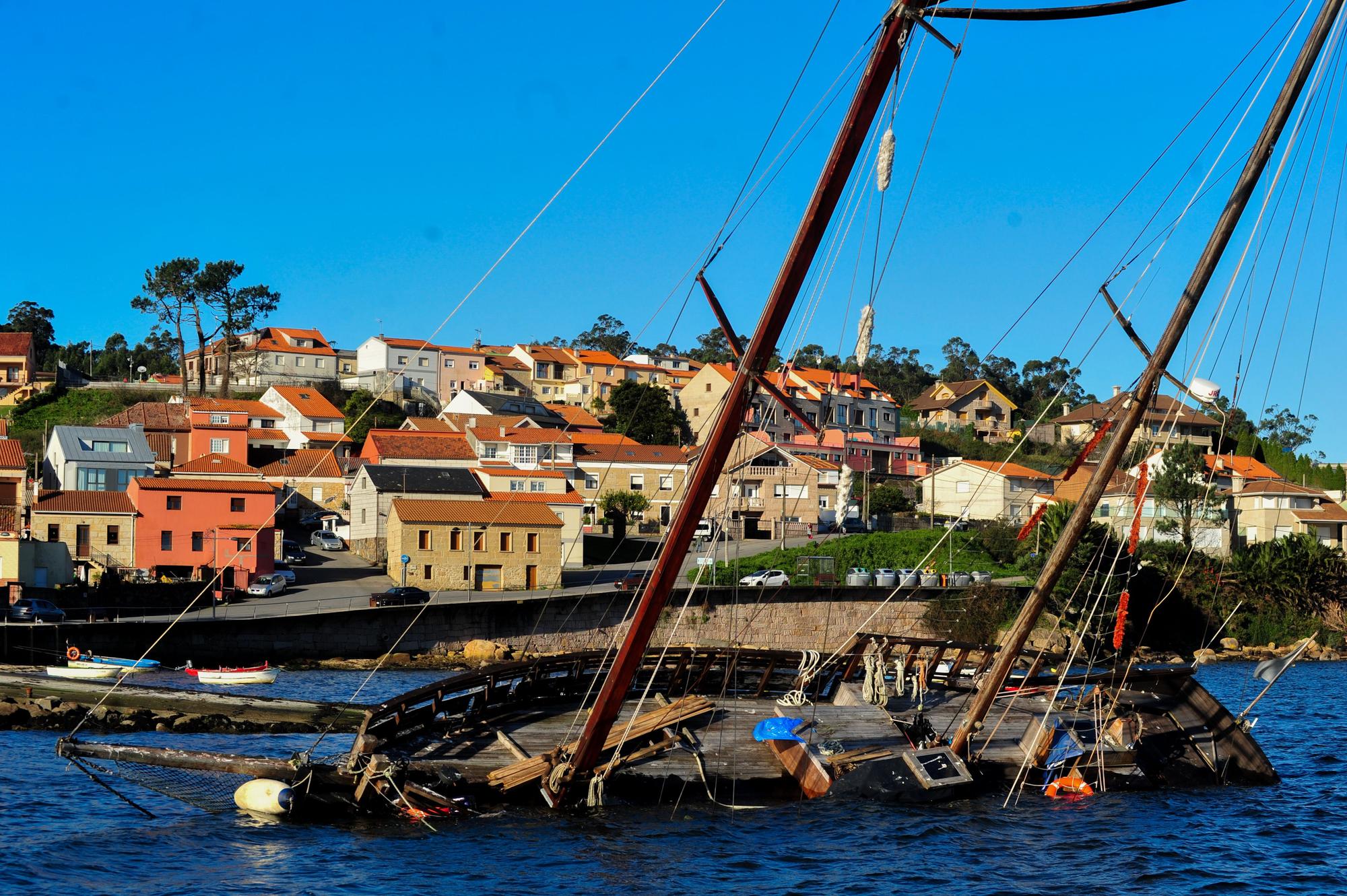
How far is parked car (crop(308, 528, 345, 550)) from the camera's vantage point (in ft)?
259

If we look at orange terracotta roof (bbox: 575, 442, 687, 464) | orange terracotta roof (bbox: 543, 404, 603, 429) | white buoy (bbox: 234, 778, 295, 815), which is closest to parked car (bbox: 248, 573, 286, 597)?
orange terracotta roof (bbox: 575, 442, 687, 464)

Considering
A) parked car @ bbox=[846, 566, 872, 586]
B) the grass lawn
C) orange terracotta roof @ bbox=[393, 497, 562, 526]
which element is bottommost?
parked car @ bbox=[846, 566, 872, 586]

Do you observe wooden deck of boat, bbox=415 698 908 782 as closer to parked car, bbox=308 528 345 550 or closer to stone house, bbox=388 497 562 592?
stone house, bbox=388 497 562 592

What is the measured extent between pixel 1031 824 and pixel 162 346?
545 feet

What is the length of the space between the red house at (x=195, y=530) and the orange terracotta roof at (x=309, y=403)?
41.4 metres

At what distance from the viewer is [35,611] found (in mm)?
52344

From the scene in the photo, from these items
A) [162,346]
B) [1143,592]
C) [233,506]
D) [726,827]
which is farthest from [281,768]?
[162,346]

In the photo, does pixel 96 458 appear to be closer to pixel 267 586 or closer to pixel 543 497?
pixel 267 586

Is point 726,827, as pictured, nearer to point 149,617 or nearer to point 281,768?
point 281,768

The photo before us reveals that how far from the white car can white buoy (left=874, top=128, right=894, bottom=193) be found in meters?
45.0

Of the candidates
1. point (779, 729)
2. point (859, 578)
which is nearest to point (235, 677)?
point (779, 729)

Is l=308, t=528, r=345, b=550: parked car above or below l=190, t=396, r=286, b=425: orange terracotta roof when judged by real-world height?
below

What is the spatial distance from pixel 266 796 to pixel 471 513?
4514 centimetres

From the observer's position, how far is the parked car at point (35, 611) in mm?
51625
